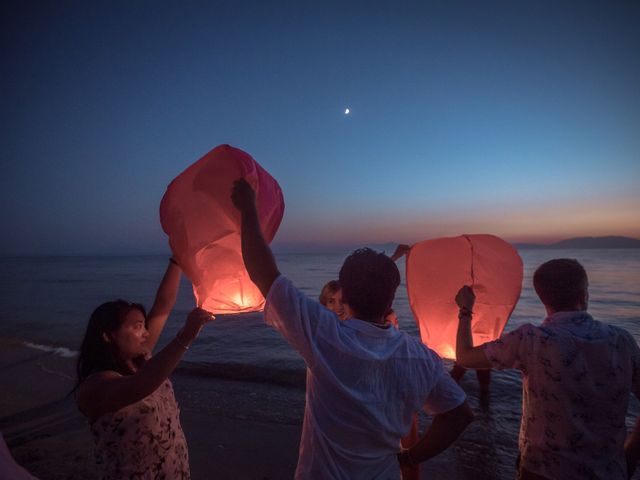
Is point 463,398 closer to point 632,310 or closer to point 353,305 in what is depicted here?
point 353,305

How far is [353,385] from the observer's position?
1.32 m

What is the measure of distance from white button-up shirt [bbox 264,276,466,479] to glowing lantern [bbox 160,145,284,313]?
0.60 meters

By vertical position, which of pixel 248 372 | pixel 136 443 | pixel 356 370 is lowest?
pixel 248 372

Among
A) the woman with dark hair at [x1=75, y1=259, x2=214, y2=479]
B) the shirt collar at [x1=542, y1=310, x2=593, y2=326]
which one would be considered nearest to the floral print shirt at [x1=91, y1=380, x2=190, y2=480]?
the woman with dark hair at [x1=75, y1=259, x2=214, y2=479]

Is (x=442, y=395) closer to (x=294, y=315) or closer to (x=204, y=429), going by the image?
(x=294, y=315)

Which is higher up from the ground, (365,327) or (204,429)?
(365,327)

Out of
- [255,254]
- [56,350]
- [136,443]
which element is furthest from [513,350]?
[56,350]

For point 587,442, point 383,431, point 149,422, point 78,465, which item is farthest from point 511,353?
point 78,465

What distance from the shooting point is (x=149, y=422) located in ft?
6.38

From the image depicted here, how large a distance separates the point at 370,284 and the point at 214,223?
3.11ft

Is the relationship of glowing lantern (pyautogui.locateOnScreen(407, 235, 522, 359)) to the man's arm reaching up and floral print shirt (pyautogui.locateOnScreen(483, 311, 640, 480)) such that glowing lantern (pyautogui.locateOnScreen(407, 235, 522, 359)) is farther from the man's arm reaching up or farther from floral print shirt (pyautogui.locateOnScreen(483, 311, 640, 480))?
floral print shirt (pyautogui.locateOnScreen(483, 311, 640, 480))

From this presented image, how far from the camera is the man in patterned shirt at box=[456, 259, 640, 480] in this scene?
1835 millimetres

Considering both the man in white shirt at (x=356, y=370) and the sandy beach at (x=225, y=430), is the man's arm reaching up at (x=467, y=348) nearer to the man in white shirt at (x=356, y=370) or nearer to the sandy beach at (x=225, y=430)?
the man in white shirt at (x=356, y=370)

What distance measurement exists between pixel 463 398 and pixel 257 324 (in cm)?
1282
